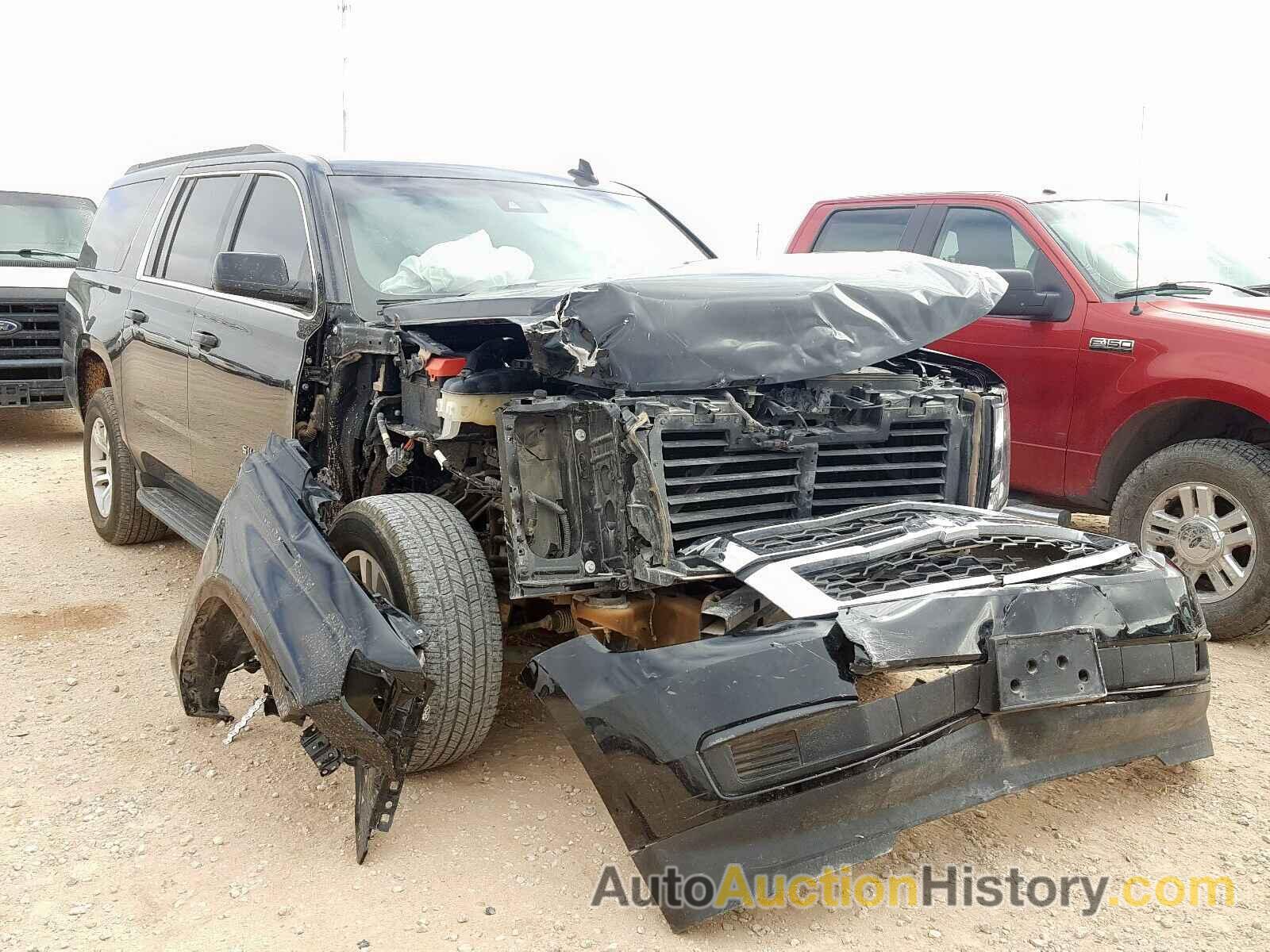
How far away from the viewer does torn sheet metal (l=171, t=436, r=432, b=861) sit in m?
2.70

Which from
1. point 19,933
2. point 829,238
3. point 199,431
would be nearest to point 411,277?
point 199,431

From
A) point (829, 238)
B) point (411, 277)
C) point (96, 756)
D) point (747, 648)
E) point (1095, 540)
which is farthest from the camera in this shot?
point (829, 238)

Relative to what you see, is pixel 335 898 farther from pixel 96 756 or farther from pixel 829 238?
pixel 829 238

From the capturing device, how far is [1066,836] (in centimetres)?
307

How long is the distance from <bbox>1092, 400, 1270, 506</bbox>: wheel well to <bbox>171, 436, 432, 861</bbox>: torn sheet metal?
3.46 metres

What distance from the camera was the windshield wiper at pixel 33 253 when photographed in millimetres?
9953

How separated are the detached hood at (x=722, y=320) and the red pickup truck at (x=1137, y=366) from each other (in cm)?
141

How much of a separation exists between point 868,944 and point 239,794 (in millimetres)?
1855

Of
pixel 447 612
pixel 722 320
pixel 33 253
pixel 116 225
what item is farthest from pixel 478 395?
pixel 33 253

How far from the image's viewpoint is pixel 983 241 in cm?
566

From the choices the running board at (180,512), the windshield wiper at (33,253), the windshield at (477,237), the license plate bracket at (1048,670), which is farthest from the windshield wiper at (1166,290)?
the windshield wiper at (33,253)

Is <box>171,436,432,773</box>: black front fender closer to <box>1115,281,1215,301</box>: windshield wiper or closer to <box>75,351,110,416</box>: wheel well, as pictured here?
<box>75,351,110,416</box>: wheel well

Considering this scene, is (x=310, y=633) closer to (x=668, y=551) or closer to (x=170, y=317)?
(x=668, y=551)

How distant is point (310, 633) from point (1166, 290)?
165 inches
